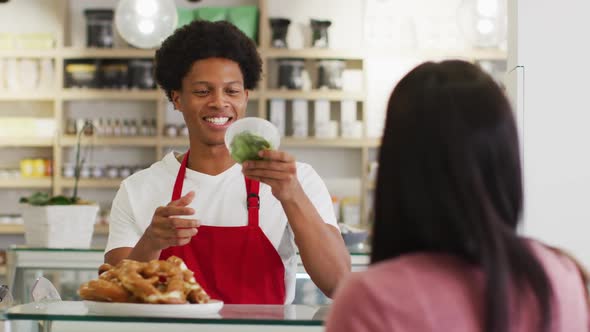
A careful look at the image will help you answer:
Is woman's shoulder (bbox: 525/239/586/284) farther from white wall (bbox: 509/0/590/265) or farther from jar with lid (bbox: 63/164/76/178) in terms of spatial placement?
jar with lid (bbox: 63/164/76/178)

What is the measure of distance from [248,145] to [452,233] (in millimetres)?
903

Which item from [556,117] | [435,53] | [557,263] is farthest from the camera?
[435,53]

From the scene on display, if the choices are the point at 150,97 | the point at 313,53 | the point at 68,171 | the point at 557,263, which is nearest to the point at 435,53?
the point at 313,53

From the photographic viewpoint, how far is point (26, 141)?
6.90 metres

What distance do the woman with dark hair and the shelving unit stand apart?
5.83 metres

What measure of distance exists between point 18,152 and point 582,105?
17.9 ft

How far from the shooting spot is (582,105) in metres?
2.66

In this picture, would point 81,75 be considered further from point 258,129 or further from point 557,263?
point 557,263

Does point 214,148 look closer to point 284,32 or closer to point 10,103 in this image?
point 284,32

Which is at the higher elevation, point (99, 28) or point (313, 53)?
point (99, 28)

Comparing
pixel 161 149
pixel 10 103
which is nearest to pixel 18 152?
pixel 10 103

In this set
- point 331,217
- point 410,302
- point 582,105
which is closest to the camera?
point 410,302

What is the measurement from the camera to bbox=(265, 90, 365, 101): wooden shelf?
6.85 meters

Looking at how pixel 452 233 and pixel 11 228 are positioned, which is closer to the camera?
pixel 452 233
